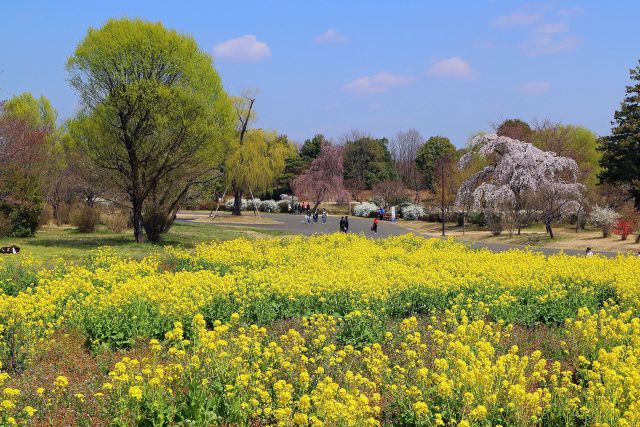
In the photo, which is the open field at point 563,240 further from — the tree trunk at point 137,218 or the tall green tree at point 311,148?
the tall green tree at point 311,148

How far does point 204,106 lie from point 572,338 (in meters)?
18.7

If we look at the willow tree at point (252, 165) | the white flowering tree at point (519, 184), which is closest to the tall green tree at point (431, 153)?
the willow tree at point (252, 165)

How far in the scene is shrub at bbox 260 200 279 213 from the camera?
69938 mm

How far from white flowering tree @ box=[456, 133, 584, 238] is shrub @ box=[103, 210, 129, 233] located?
73.9ft

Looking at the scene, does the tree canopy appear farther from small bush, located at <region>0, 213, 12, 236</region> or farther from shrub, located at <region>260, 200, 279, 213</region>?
small bush, located at <region>0, 213, 12, 236</region>

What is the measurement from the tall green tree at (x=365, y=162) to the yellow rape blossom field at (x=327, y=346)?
216 ft

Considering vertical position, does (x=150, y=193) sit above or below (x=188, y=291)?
above

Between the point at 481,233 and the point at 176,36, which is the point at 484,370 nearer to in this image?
the point at 176,36

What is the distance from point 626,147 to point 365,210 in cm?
2825

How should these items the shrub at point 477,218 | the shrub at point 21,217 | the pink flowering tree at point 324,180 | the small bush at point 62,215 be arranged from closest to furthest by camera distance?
the shrub at point 21,217, the small bush at point 62,215, the shrub at point 477,218, the pink flowering tree at point 324,180

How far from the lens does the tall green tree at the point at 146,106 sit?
22938mm

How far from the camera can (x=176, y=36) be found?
77.3ft

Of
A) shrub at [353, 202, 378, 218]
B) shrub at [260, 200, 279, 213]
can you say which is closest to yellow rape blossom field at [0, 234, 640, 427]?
shrub at [353, 202, 378, 218]

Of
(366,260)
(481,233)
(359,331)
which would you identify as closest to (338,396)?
(359,331)
